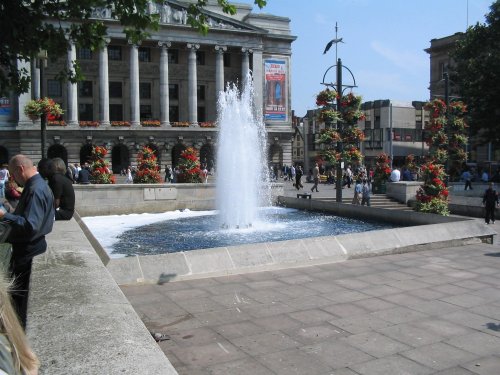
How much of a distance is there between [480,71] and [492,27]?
12.4 ft

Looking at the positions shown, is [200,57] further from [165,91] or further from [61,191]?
[61,191]

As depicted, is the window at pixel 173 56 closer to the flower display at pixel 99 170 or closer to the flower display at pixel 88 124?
the flower display at pixel 88 124

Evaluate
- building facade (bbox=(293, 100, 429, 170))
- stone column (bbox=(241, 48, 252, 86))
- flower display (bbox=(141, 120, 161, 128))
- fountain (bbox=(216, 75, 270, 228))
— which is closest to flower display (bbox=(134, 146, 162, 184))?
fountain (bbox=(216, 75, 270, 228))

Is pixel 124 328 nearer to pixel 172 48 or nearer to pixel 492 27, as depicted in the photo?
pixel 492 27

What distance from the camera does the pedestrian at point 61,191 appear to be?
8.02 m

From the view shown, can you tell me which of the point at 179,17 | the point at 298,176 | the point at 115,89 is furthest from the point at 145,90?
the point at 298,176

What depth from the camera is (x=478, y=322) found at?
5414 mm

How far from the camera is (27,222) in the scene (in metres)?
4.14

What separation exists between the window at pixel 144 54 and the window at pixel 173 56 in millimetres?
2557

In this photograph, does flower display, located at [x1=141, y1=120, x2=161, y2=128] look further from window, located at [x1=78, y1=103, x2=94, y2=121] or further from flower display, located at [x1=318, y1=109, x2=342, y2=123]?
flower display, located at [x1=318, y1=109, x2=342, y2=123]

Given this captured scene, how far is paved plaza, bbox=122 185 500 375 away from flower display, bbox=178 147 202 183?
42.7 ft

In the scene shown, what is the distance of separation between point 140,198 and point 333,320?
45.1 feet

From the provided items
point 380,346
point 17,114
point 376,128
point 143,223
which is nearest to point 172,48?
point 17,114

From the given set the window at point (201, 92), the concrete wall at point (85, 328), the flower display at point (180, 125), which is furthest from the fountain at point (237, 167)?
the window at point (201, 92)
